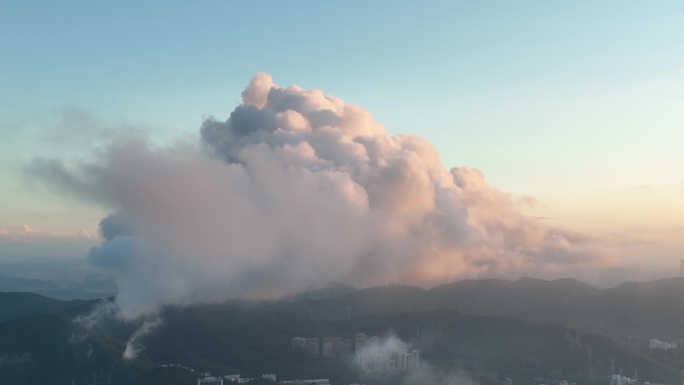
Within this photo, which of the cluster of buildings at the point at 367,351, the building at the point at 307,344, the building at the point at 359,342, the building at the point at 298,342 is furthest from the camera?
the building at the point at 359,342

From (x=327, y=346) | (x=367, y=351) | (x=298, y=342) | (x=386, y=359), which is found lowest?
(x=386, y=359)

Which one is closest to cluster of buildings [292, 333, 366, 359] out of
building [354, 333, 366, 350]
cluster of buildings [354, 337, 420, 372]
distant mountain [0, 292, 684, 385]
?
building [354, 333, 366, 350]

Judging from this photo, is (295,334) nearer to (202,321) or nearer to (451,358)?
(202,321)

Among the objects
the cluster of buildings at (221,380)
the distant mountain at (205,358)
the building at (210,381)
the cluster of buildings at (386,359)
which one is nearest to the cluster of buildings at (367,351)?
the cluster of buildings at (386,359)

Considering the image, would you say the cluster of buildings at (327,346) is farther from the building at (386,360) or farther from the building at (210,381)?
the building at (210,381)

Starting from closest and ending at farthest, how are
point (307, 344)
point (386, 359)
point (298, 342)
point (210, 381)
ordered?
point (210, 381) < point (386, 359) < point (298, 342) < point (307, 344)

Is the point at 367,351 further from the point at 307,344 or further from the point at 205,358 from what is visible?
the point at 205,358

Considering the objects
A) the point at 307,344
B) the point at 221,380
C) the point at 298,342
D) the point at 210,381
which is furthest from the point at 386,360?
the point at 210,381

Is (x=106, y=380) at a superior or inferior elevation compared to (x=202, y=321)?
inferior

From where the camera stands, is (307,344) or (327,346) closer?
(307,344)

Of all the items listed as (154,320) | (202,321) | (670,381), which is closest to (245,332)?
(202,321)

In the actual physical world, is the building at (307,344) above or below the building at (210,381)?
above
